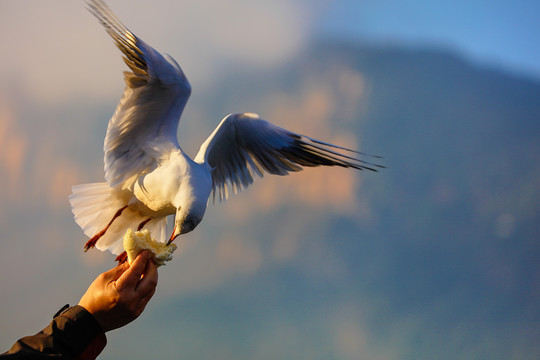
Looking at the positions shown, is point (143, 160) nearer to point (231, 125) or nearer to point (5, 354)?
point (231, 125)

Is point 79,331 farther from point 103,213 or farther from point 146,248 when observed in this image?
point 103,213

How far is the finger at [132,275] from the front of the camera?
105 centimetres

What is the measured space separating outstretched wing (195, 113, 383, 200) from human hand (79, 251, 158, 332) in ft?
3.99

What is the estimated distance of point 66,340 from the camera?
36.2 inches

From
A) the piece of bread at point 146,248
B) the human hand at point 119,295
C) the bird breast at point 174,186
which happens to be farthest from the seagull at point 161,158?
the human hand at point 119,295

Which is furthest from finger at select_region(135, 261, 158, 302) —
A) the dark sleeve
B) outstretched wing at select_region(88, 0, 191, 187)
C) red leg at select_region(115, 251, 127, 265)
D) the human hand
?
outstretched wing at select_region(88, 0, 191, 187)

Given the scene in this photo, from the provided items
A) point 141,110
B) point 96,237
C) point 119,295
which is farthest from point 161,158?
point 119,295

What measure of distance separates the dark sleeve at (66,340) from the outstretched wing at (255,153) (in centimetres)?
138

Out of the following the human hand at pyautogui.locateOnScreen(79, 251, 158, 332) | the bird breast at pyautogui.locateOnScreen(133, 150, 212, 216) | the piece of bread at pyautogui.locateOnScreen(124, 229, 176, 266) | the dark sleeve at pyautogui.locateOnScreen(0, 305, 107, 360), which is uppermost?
the bird breast at pyautogui.locateOnScreen(133, 150, 212, 216)

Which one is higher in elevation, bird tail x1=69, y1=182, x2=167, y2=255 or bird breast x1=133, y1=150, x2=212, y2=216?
bird breast x1=133, y1=150, x2=212, y2=216

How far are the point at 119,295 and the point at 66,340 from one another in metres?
0.13

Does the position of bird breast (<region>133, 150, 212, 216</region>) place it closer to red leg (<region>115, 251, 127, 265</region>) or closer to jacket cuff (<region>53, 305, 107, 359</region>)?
red leg (<region>115, 251, 127, 265</region>)

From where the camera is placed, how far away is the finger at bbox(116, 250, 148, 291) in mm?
1048

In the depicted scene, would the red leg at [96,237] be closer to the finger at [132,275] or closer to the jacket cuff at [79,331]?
the finger at [132,275]
